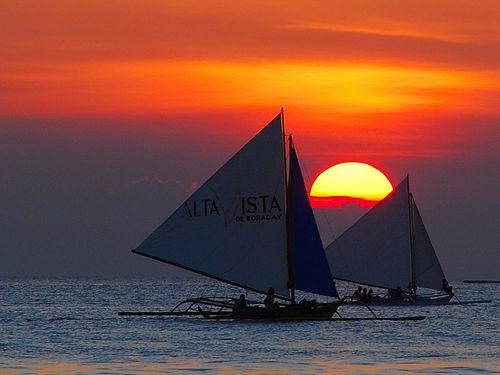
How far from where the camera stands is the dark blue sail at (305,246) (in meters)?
71.8

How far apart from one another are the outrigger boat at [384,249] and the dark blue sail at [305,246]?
32077 millimetres

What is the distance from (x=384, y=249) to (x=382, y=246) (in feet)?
0.90

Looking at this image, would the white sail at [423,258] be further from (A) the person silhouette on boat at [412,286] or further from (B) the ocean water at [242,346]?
(B) the ocean water at [242,346]

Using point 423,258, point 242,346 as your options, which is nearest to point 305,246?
point 242,346

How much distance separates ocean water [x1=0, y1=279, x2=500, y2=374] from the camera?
176 ft

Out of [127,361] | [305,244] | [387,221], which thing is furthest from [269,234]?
[387,221]

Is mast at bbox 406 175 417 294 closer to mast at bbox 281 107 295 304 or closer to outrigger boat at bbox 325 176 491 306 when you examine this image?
outrigger boat at bbox 325 176 491 306

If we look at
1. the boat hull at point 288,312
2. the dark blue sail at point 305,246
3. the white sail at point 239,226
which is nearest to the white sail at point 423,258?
the boat hull at point 288,312

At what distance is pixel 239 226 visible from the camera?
237ft

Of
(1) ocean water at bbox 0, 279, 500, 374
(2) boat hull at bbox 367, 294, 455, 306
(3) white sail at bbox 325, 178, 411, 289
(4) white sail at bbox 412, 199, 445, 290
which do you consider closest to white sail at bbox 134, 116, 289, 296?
(1) ocean water at bbox 0, 279, 500, 374

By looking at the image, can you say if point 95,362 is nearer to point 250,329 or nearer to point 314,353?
point 314,353

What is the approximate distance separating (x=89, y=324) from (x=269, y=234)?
15438mm

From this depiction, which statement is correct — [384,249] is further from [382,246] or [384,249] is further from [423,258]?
[423,258]

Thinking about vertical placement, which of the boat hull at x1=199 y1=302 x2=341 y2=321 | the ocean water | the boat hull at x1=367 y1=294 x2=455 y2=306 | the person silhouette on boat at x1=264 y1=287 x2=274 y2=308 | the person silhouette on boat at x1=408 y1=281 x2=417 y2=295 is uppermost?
the person silhouette on boat at x1=408 y1=281 x2=417 y2=295
